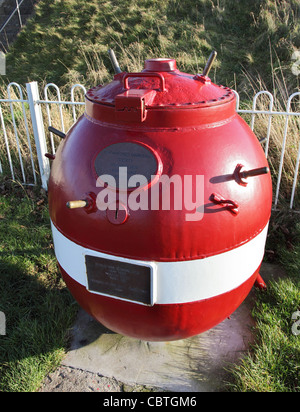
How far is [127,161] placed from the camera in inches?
73.2

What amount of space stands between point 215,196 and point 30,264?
2342 mm

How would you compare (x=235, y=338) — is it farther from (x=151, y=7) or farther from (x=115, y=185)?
(x=151, y=7)

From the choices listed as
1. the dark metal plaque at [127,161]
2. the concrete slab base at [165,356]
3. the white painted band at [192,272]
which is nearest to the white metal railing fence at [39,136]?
the concrete slab base at [165,356]

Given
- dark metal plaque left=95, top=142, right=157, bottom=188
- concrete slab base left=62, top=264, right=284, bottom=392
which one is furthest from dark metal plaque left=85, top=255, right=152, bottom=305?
concrete slab base left=62, top=264, right=284, bottom=392

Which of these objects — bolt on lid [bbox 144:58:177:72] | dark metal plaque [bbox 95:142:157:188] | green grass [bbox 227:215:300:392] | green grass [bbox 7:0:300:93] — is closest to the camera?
dark metal plaque [bbox 95:142:157:188]

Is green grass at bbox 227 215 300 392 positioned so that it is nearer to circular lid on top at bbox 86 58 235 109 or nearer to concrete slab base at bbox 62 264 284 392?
concrete slab base at bbox 62 264 284 392

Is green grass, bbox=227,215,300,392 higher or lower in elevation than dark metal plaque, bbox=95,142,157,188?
lower

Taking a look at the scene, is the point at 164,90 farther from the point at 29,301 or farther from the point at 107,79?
the point at 107,79

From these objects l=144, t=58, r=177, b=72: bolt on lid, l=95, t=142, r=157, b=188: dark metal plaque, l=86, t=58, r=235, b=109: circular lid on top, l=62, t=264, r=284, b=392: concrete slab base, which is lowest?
l=62, t=264, r=284, b=392: concrete slab base

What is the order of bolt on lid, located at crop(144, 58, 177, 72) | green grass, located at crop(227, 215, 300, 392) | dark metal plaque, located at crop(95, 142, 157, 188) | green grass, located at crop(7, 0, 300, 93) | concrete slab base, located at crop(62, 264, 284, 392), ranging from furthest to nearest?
1. green grass, located at crop(7, 0, 300, 93)
2. concrete slab base, located at crop(62, 264, 284, 392)
3. green grass, located at crop(227, 215, 300, 392)
4. bolt on lid, located at crop(144, 58, 177, 72)
5. dark metal plaque, located at crop(95, 142, 157, 188)

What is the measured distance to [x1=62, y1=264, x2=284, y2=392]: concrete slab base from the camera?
2.46m

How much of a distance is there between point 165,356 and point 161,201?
4.58 feet

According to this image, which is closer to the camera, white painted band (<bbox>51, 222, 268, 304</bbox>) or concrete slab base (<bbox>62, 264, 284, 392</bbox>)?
white painted band (<bbox>51, 222, 268, 304</bbox>)

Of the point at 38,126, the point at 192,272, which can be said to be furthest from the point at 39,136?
the point at 192,272
